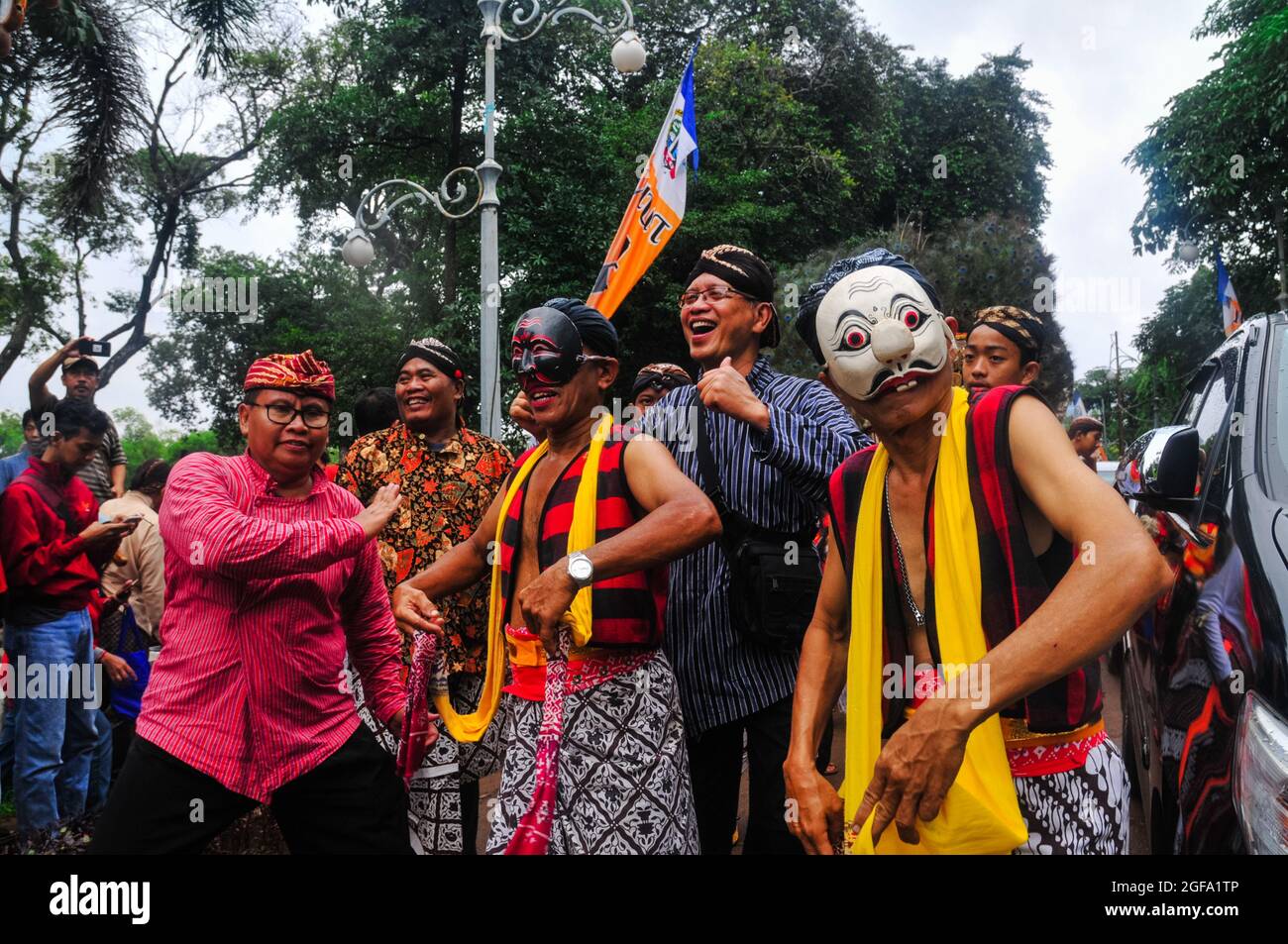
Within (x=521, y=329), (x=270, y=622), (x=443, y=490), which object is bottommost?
(x=270, y=622)

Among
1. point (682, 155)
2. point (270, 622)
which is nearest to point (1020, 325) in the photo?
point (270, 622)

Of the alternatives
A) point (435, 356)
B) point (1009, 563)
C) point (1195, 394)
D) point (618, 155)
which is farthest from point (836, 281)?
point (618, 155)

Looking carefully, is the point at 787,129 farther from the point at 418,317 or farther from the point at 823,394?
the point at 823,394

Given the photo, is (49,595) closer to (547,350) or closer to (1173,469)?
(547,350)

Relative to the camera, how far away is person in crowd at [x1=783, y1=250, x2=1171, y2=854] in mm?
1696

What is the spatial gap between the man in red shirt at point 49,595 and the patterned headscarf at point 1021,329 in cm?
417

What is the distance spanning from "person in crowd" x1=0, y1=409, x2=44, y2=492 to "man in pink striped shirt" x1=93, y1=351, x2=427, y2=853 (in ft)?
12.1

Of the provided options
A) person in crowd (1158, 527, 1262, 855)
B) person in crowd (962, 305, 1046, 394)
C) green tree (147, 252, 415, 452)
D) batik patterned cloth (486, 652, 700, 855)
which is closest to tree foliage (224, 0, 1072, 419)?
green tree (147, 252, 415, 452)

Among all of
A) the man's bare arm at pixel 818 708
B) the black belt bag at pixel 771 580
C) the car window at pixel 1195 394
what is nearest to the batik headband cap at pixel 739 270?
the black belt bag at pixel 771 580

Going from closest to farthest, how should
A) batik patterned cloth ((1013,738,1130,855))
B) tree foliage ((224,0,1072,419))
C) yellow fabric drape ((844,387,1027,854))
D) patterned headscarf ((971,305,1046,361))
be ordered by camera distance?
1. yellow fabric drape ((844,387,1027,854))
2. batik patterned cloth ((1013,738,1130,855))
3. patterned headscarf ((971,305,1046,361))
4. tree foliage ((224,0,1072,419))

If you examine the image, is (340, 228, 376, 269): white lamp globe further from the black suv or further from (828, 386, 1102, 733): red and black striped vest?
(828, 386, 1102, 733): red and black striped vest

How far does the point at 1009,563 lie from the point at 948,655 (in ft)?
0.69

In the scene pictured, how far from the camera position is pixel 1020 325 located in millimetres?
4348

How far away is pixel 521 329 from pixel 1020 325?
2422 mm
